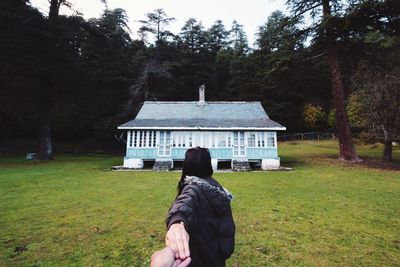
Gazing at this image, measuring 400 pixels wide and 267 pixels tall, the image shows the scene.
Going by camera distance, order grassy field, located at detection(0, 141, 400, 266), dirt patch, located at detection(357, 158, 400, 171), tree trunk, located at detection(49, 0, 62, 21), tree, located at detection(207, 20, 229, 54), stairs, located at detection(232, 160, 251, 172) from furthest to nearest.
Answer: tree, located at detection(207, 20, 229, 54) < tree trunk, located at detection(49, 0, 62, 21) < stairs, located at detection(232, 160, 251, 172) < dirt patch, located at detection(357, 158, 400, 171) < grassy field, located at detection(0, 141, 400, 266)

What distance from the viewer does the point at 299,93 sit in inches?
1861

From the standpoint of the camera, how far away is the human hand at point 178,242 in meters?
1.42

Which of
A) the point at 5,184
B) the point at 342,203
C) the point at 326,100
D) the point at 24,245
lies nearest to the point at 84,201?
the point at 24,245

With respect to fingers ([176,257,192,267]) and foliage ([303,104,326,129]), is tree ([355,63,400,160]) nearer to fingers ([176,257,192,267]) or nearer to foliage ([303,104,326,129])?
foliage ([303,104,326,129])

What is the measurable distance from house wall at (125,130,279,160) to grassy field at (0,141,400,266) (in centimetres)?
771

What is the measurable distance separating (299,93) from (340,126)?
27474 mm

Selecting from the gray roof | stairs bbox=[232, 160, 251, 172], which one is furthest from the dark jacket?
the gray roof

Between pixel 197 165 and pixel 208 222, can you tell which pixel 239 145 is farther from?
pixel 208 222

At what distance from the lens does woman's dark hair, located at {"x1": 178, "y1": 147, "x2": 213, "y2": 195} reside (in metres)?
2.47

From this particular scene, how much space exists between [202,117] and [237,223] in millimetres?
16703

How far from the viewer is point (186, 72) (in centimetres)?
4534

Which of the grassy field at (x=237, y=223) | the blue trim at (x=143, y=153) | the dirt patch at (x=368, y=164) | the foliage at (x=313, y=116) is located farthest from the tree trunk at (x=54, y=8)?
the foliage at (x=313, y=116)

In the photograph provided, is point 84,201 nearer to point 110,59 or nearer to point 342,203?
point 342,203

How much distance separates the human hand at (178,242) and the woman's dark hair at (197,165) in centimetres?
77
